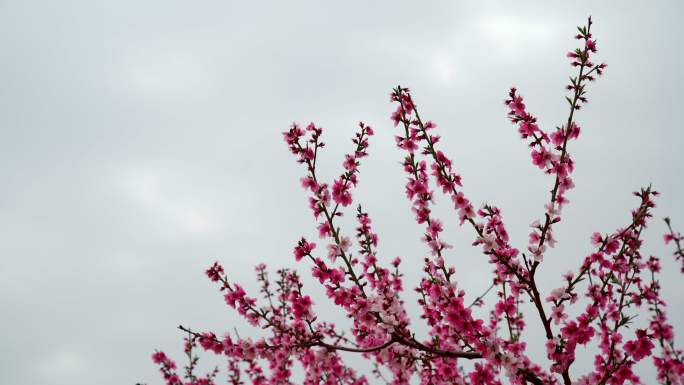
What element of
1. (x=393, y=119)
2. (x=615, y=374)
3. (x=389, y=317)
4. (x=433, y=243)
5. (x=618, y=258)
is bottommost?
(x=615, y=374)

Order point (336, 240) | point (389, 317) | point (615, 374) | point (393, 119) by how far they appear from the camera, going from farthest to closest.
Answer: point (393, 119)
point (336, 240)
point (615, 374)
point (389, 317)

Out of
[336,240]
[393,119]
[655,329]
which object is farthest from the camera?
[655,329]

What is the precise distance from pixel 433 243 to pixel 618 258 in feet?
6.16

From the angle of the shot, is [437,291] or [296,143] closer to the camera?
[437,291]

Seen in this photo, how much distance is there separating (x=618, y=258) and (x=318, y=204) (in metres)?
3.17

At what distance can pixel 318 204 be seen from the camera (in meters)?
4.61

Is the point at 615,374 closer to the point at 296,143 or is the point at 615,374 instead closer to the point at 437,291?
the point at 437,291

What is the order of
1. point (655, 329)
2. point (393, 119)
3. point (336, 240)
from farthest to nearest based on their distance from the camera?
point (655, 329) < point (393, 119) < point (336, 240)

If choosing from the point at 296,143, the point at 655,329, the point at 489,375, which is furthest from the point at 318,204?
the point at 655,329

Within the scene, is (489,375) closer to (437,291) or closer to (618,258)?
(437,291)

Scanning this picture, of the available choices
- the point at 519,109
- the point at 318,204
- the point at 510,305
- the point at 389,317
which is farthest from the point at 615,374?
the point at 318,204

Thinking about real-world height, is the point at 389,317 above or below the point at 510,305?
below

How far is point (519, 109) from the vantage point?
4.30 m

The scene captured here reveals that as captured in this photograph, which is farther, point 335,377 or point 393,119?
point 335,377
